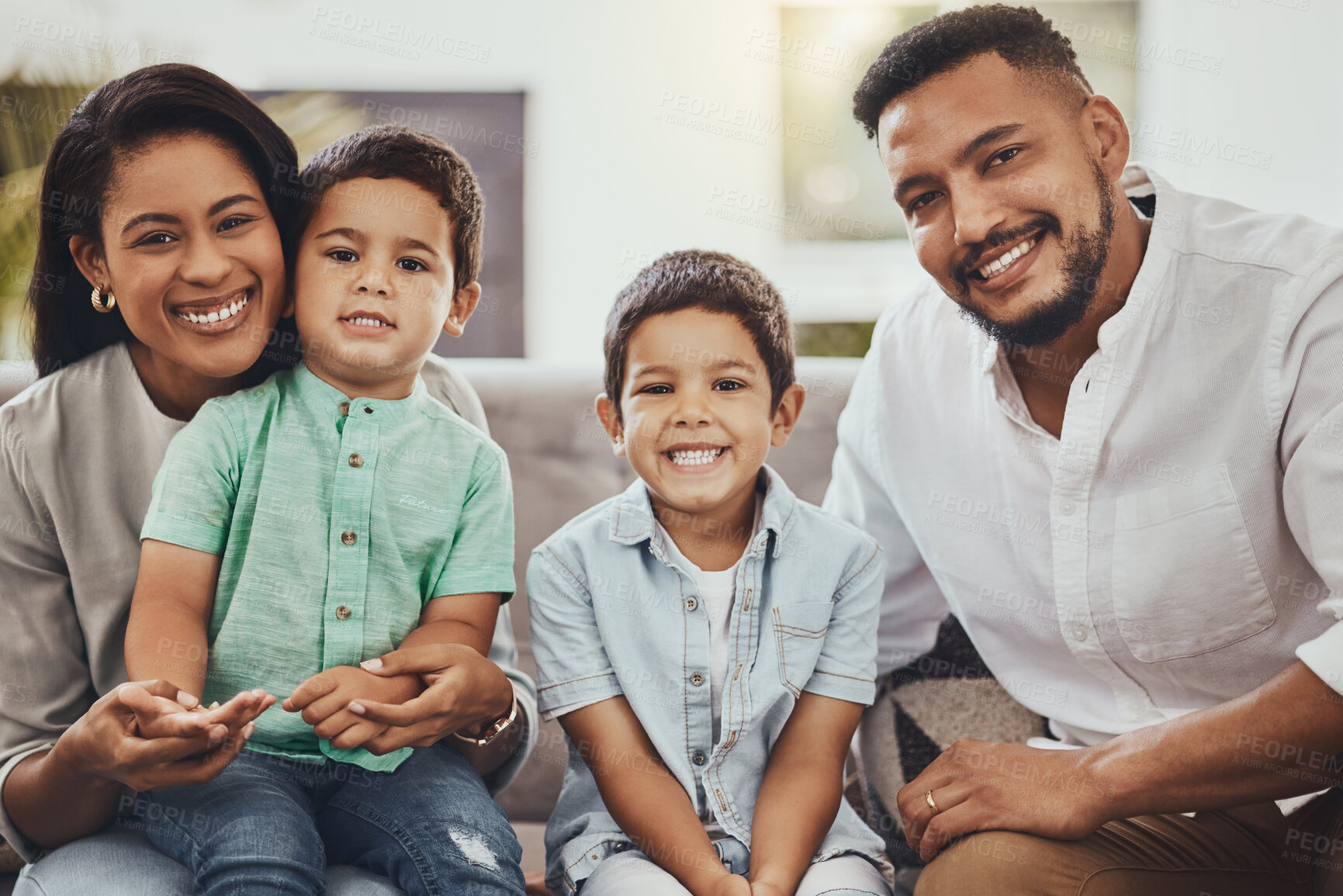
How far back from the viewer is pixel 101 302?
133 centimetres

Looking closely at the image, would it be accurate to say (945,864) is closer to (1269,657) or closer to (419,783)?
(1269,657)

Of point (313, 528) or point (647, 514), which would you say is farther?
Answer: point (647, 514)

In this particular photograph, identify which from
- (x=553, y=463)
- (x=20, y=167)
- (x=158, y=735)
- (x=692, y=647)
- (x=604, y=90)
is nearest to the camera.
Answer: (x=158, y=735)

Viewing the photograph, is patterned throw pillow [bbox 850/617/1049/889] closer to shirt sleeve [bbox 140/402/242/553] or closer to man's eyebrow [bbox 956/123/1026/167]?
man's eyebrow [bbox 956/123/1026/167]

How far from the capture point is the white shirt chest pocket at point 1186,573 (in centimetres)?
135

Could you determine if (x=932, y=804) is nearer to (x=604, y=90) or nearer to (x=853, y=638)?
(x=853, y=638)

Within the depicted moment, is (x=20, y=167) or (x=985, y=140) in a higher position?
(x=20, y=167)

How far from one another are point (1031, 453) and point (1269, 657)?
0.40 m

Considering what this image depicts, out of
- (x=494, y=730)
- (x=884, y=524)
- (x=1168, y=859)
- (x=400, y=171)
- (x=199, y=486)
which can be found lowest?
(x=1168, y=859)

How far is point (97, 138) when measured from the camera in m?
1.25

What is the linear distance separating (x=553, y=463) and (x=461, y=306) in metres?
0.49

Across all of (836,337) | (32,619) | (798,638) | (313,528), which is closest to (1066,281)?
(798,638)

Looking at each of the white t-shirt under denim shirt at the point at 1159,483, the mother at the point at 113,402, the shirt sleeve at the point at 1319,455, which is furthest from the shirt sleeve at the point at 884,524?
the mother at the point at 113,402

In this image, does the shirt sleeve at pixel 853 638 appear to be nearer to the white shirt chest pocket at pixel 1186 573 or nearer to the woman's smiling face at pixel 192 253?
the white shirt chest pocket at pixel 1186 573
